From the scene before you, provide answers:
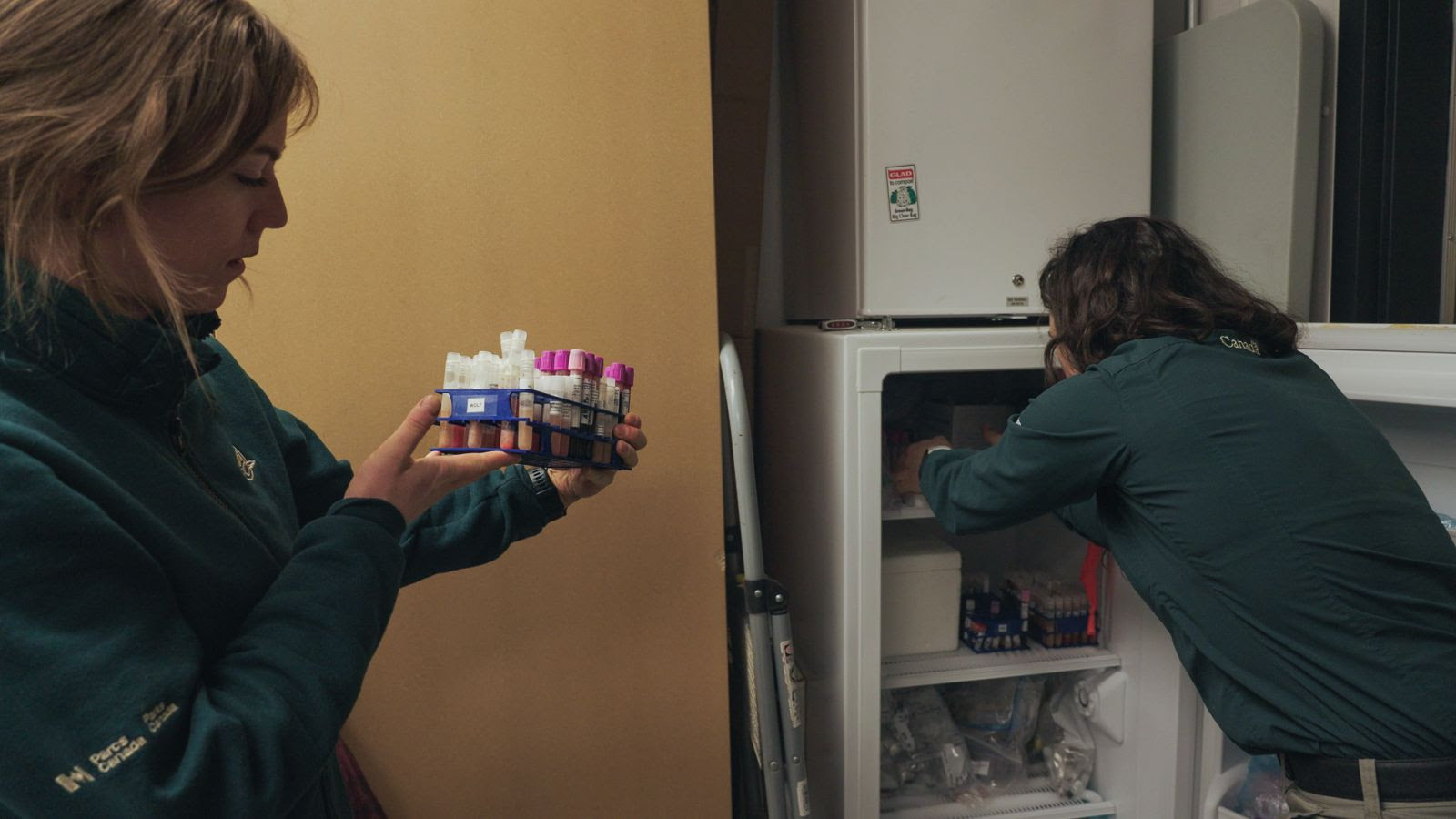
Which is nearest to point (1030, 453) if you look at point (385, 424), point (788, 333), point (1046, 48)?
point (788, 333)

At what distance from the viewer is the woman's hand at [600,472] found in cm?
104

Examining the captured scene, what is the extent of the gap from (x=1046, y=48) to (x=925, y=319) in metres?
0.53

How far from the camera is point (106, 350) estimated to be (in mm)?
613

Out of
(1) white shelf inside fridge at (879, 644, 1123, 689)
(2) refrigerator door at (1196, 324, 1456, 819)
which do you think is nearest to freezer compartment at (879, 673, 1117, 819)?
(1) white shelf inside fridge at (879, 644, 1123, 689)

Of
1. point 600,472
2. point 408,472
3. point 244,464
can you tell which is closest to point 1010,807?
point 600,472

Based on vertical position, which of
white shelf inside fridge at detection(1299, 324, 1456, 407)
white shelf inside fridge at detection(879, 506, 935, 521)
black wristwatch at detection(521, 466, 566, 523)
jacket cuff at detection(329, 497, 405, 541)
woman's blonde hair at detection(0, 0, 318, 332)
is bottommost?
white shelf inside fridge at detection(879, 506, 935, 521)

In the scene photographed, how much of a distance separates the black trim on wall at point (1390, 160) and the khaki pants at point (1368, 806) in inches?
30.8

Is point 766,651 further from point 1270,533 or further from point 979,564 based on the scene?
point 979,564

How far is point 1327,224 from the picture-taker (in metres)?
1.52

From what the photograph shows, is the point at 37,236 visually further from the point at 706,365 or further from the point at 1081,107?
the point at 1081,107

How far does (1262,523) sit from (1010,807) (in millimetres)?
855

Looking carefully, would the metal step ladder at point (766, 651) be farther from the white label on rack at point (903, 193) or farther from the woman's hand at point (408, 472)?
the woman's hand at point (408, 472)

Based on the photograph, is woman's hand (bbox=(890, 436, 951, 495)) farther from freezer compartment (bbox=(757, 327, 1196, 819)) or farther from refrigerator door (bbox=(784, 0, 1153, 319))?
refrigerator door (bbox=(784, 0, 1153, 319))

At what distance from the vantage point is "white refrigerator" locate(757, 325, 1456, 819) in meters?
1.36
